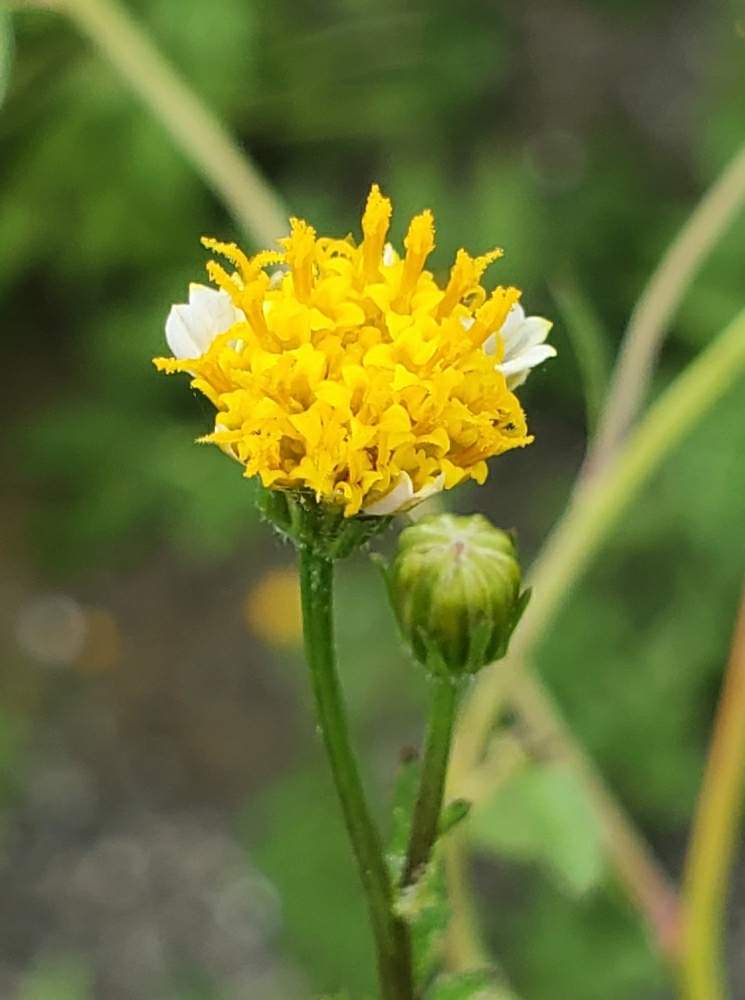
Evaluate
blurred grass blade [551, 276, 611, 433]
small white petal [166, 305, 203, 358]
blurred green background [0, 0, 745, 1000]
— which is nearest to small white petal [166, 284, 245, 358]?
small white petal [166, 305, 203, 358]

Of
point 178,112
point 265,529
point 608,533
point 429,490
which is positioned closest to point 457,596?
point 429,490

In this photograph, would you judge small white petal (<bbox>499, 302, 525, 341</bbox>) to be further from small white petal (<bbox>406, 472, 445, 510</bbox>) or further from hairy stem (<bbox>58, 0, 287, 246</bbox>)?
hairy stem (<bbox>58, 0, 287, 246</bbox>)

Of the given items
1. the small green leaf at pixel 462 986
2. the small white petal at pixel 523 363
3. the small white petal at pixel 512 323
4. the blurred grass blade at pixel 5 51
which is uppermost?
the blurred grass blade at pixel 5 51

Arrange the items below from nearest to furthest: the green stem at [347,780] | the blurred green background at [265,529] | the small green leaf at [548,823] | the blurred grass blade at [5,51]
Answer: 1. the green stem at [347,780]
2. the blurred grass blade at [5,51]
3. the small green leaf at [548,823]
4. the blurred green background at [265,529]

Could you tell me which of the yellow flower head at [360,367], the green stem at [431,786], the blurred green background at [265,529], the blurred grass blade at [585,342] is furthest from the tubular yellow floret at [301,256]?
the blurred green background at [265,529]

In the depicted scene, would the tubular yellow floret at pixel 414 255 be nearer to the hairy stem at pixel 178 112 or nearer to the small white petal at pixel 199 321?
the small white petal at pixel 199 321

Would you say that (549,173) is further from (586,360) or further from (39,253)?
(586,360)
